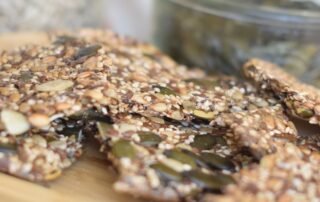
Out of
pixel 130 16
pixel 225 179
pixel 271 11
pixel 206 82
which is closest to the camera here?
pixel 225 179

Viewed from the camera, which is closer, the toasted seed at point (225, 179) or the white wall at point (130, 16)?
the toasted seed at point (225, 179)

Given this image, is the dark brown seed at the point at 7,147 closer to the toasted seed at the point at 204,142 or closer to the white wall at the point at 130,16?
the toasted seed at the point at 204,142

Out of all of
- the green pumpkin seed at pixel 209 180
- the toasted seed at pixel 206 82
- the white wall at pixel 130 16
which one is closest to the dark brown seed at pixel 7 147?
the green pumpkin seed at pixel 209 180

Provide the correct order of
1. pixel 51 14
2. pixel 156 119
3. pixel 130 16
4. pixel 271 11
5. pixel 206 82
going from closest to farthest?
pixel 156 119 → pixel 206 82 → pixel 271 11 → pixel 51 14 → pixel 130 16

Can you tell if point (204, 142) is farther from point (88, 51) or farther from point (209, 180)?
point (88, 51)

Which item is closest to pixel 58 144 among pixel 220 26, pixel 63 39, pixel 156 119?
pixel 156 119

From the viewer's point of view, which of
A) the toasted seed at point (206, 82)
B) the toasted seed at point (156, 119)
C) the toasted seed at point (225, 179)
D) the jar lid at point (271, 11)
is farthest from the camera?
the jar lid at point (271, 11)
